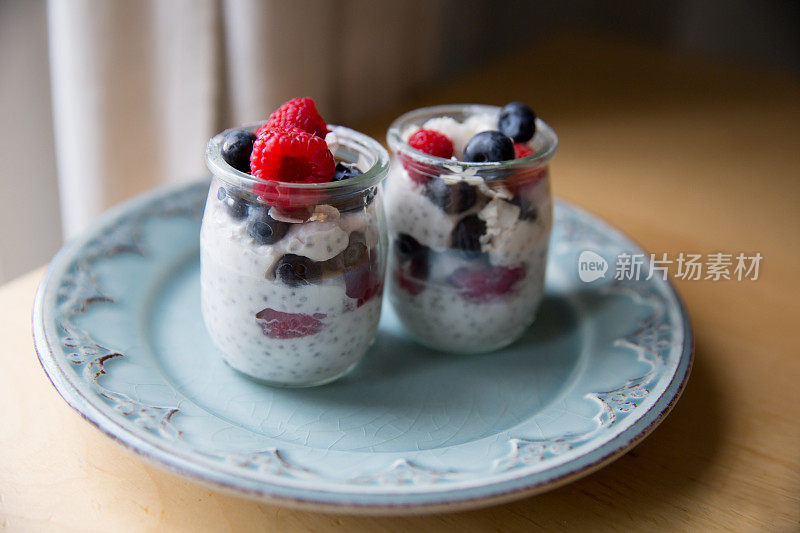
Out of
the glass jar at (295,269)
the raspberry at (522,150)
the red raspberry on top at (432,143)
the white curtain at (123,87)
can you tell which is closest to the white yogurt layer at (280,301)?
the glass jar at (295,269)

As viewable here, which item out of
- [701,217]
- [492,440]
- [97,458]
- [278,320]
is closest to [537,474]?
[492,440]

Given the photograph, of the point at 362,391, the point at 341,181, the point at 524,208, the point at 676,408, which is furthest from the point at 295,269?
the point at 676,408

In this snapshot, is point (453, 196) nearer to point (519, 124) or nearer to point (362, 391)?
point (519, 124)

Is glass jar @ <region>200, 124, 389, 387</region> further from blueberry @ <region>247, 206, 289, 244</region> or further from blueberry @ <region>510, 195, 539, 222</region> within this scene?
blueberry @ <region>510, 195, 539, 222</region>

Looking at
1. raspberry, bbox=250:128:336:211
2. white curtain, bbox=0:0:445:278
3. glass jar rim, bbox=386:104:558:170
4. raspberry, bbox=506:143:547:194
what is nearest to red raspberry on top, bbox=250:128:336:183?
raspberry, bbox=250:128:336:211

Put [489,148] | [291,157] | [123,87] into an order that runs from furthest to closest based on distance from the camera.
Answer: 1. [123,87]
2. [489,148]
3. [291,157]

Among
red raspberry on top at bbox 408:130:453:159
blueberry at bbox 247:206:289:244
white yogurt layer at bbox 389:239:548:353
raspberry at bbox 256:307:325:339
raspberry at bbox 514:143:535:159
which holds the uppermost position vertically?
red raspberry on top at bbox 408:130:453:159
